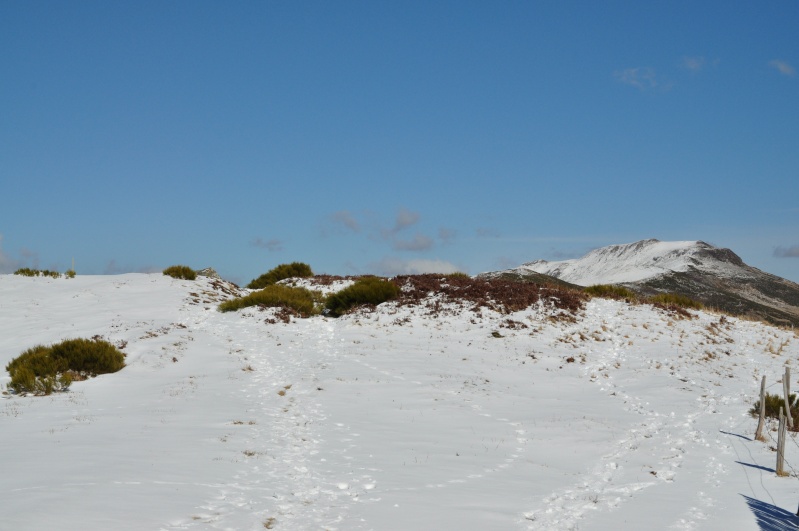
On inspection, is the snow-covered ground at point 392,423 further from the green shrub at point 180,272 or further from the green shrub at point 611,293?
the green shrub at point 180,272

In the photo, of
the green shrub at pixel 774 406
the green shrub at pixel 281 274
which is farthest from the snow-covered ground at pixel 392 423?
the green shrub at pixel 281 274

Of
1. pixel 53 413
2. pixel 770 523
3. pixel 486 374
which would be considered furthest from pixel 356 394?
pixel 770 523

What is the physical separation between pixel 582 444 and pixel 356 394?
5.98 metres

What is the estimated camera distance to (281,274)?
35.3 metres

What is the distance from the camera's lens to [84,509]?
6.70 metres

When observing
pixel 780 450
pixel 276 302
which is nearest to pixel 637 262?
pixel 276 302

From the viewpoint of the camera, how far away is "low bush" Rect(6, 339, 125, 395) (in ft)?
48.2

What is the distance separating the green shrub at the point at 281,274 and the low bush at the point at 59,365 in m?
17.0

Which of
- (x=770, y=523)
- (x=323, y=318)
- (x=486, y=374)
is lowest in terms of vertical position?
(x=770, y=523)

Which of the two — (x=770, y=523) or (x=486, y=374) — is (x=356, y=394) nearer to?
(x=486, y=374)

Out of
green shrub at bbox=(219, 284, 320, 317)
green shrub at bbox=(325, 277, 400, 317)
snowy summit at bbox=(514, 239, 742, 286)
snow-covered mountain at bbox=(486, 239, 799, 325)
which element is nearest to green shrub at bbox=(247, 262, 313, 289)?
green shrub at bbox=(219, 284, 320, 317)

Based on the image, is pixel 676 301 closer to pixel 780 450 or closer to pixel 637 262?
pixel 780 450

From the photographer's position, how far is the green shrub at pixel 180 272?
105 feet

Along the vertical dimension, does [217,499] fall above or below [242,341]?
below
